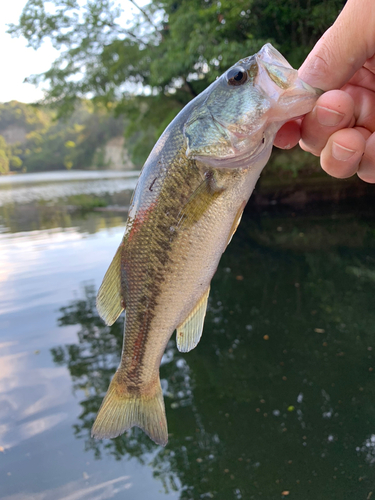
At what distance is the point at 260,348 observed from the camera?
553 cm

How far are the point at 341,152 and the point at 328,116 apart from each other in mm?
244

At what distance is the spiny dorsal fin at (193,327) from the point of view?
Result: 203cm

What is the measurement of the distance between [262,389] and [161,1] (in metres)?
18.4

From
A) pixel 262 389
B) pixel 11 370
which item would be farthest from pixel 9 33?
pixel 262 389

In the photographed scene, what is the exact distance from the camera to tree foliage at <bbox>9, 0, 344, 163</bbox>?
13.6 meters

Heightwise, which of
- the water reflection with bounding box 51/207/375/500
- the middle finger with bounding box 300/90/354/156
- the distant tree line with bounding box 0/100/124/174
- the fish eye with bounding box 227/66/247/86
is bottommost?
the distant tree line with bounding box 0/100/124/174

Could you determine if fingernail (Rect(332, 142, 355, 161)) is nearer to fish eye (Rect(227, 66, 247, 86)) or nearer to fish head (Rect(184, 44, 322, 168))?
fish head (Rect(184, 44, 322, 168))

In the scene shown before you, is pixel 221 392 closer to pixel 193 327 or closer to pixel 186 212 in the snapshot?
pixel 193 327

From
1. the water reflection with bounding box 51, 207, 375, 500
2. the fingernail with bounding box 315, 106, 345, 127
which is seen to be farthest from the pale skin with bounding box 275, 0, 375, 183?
the water reflection with bounding box 51, 207, 375, 500

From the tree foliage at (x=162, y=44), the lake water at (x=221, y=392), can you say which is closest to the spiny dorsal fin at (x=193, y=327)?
the lake water at (x=221, y=392)

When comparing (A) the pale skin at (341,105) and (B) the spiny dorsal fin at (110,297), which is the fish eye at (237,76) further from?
(B) the spiny dorsal fin at (110,297)

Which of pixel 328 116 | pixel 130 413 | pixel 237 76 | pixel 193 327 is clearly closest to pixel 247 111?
pixel 237 76

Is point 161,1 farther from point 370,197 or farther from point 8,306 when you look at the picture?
point 8,306

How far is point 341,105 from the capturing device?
188 cm
